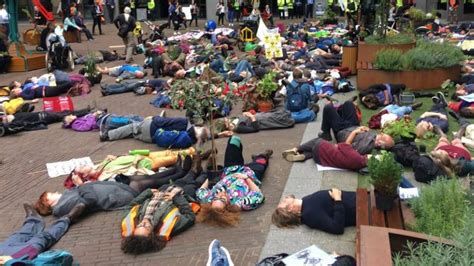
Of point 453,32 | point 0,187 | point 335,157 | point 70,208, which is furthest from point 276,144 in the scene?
point 453,32

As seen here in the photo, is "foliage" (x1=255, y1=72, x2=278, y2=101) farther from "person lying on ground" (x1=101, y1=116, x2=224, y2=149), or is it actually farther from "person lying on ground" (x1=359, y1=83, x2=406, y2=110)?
"person lying on ground" (x1=101, y1=116, x2=224, y2=149)

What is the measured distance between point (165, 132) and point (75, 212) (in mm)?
3200

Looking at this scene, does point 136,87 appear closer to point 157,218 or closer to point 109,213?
point 109,213

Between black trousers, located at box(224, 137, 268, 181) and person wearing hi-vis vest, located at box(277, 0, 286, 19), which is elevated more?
person wearing hi-vis vest, located at box(277, 0, 286, 19)

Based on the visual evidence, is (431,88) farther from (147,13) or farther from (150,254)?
(147,13)

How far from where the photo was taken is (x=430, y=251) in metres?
3.46

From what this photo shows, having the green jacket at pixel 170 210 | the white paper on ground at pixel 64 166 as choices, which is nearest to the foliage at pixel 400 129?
the green jacket at pixel 170 210

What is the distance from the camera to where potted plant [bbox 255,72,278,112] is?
1160 centimetres

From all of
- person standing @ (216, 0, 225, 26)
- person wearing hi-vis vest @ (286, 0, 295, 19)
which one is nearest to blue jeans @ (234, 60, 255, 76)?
person standing @ (216, 0, 225, 26)

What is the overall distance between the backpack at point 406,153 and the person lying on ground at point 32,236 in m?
4.56

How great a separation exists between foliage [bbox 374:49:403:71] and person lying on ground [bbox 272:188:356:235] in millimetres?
7408

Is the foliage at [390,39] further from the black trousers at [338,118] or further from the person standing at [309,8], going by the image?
Answer: the person standing at [309,8]

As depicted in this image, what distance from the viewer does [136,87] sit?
1487cm

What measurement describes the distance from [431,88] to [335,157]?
20.4ft
